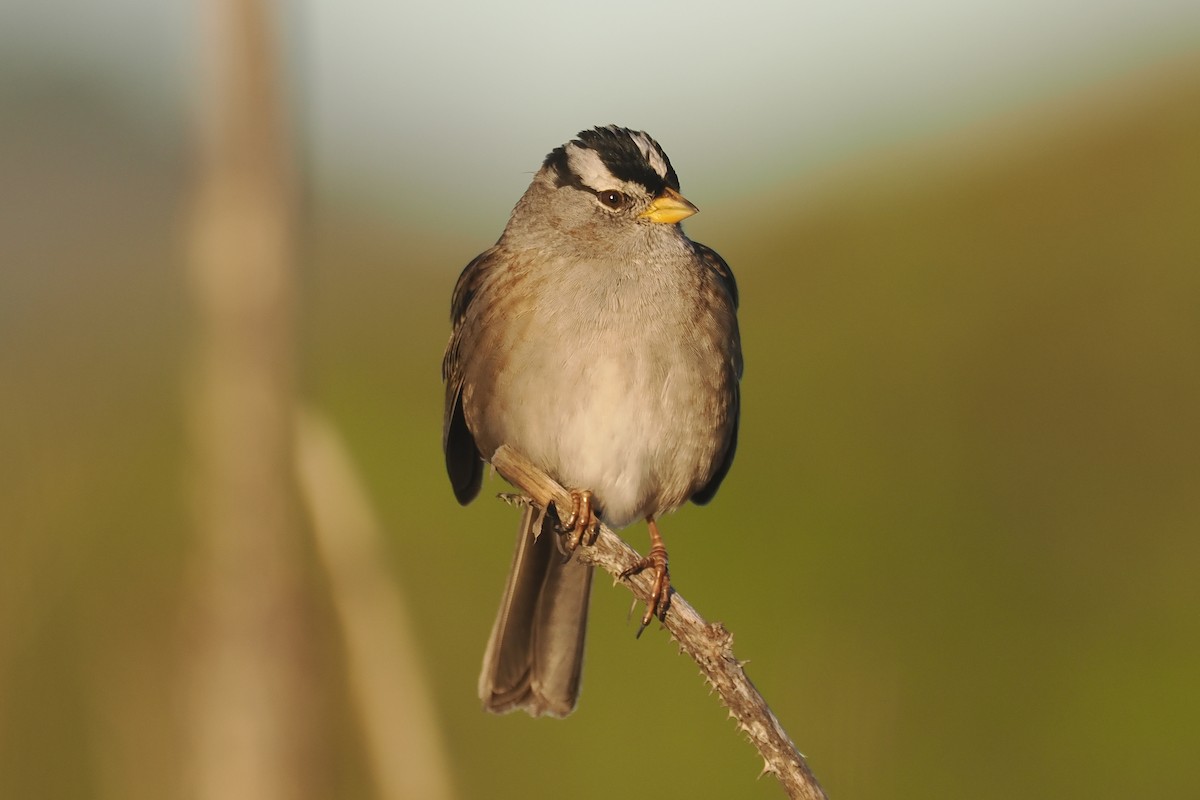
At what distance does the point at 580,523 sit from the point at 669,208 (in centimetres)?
124

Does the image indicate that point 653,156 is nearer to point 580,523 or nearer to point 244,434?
point 580,523

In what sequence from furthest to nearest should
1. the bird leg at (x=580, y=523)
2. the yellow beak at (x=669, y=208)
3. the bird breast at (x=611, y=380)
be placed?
1. the yellow beak at (x=669, y=208)
2. the bird breast at (x=611, y=380)
3. the bird leg at (x=580, y=523)

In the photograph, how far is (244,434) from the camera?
8.38 ft

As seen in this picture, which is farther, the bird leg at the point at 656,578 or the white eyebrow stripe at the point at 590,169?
the white eyebrow stripe at the point at 590,169

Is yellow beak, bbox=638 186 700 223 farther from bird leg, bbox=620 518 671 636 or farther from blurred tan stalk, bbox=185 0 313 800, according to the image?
blurred tan stalk, bbox=185 0 313 800

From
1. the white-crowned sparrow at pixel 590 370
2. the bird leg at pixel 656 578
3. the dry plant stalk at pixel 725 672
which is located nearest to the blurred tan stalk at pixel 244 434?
the dry plant stalk at pixel 725 672

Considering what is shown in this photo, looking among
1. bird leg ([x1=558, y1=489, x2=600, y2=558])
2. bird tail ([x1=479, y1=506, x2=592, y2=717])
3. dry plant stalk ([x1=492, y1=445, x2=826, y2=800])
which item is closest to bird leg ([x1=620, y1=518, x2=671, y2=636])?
dry plant stalk ([x1=492, y1=445, x2=826, y2=800])

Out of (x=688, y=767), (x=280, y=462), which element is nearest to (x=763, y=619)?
(x=688, y=767)

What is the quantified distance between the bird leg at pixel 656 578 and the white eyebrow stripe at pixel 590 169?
119 centimetres

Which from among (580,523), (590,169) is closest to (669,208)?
(590,169)

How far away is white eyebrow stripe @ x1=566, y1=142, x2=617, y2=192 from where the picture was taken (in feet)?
16.5

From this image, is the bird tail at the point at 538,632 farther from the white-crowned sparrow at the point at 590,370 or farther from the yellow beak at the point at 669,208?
the yellow beak at the point at 669,208

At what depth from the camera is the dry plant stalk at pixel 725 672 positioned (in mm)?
2740

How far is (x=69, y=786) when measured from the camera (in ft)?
17.4
